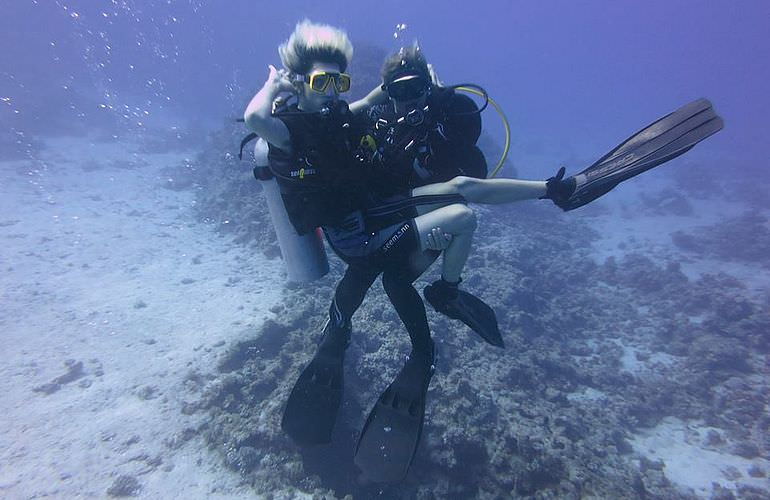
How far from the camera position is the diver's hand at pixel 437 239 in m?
3.70

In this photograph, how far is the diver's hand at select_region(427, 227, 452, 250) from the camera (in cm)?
370

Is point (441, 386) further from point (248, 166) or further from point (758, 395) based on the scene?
point (248, 166)

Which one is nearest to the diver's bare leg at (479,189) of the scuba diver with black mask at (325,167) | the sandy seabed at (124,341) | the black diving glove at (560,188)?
the black diving glove at (560,188)

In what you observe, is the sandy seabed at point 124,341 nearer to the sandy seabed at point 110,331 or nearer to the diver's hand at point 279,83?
the sandy seabed at point 110,331

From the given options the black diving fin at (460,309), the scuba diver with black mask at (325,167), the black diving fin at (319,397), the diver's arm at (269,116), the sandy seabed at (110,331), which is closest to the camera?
the diver's arm at (269,116)

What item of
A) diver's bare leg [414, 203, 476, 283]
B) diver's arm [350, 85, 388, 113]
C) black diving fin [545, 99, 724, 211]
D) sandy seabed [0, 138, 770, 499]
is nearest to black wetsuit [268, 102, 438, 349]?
diver's bare leg [414, 203, 476, 283]

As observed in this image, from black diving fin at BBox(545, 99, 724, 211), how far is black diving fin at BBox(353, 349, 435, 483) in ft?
8.23

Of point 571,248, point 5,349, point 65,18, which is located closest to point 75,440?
point 5,349

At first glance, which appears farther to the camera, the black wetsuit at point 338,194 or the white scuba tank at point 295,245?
the white scuba tank at point 295,245

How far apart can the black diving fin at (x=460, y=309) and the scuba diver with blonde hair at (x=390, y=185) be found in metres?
0.02

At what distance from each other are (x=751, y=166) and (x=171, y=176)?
52208 mm

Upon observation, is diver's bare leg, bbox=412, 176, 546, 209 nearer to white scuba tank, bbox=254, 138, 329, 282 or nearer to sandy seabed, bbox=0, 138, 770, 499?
white scuba tank, bbox=254, 138, 329, 282

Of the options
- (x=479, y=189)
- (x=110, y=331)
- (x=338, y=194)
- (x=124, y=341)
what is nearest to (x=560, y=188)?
(x=479, y=189)

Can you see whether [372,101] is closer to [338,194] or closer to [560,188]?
[338,194]
